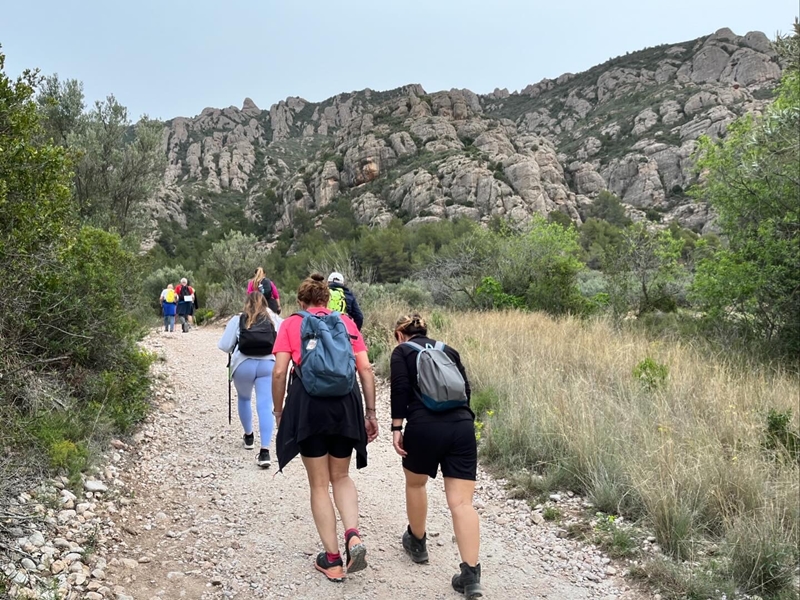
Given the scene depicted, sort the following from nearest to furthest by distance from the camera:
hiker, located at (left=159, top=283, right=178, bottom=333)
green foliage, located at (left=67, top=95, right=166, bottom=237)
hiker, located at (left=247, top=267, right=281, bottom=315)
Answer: hiker, located at (left=247, top=267, right=281, bottom=315) → green foliage, located at (left=67, top=95, right=166, bottom=237) → hiker, located at (left=159, top=283, right=178, bottom=333)

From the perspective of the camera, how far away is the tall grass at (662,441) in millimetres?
3192

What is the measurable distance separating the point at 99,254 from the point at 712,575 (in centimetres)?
665

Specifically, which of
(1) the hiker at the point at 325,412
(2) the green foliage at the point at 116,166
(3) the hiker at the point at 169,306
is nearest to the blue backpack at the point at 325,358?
(1) the hiker at the point at 325,412

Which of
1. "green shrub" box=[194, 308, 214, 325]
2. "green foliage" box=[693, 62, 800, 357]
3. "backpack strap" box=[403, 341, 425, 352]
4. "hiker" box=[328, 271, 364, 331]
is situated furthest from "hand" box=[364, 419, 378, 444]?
"green shrub" box=[194, 308, 214, 325]

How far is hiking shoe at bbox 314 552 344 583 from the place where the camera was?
296 centimetres

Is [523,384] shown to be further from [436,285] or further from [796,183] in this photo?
[436,285]

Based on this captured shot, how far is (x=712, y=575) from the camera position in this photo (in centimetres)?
282

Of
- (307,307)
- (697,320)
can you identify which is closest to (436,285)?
(697,320)

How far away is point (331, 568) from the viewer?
2975 mm

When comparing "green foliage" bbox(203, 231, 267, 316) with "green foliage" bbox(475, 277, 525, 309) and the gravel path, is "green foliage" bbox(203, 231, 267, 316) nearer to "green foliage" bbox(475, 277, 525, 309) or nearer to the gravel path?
"green foliage" bbox(475, 277, 525, 309)

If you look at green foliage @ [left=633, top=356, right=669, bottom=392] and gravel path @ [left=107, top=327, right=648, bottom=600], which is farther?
green foliage @ [left=633, top=356, right=669, bottom=392]

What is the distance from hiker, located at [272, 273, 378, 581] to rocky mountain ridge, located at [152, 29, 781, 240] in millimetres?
44535

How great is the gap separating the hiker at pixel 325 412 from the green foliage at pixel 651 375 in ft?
13.9

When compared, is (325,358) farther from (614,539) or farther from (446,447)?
(614,539)
